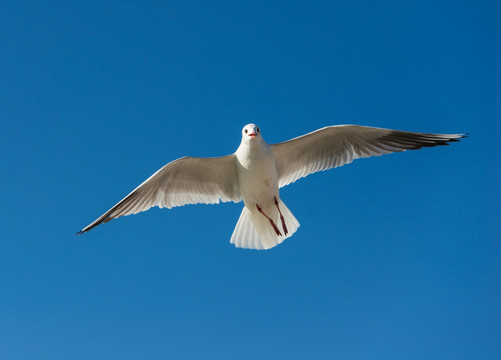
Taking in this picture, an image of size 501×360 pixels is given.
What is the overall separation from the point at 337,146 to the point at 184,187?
1.90 metres

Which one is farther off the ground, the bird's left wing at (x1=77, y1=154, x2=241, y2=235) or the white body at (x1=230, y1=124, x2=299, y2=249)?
the bird's left wing at (x1=77, y1=154, x2=241, y2=235)

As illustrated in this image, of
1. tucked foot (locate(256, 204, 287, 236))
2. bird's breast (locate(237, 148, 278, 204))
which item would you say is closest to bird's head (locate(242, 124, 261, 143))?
bird's breast (locate(237, 148, 278, 204))

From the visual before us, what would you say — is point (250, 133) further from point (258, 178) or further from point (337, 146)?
point (337, 146)

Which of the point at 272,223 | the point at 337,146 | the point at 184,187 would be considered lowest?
the point at 272,223

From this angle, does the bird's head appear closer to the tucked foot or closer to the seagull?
the seagull

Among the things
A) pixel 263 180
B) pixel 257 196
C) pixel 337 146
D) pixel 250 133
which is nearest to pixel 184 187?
pixel 257 196

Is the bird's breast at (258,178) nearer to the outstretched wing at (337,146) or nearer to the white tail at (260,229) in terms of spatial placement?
the white tail at (260,229)

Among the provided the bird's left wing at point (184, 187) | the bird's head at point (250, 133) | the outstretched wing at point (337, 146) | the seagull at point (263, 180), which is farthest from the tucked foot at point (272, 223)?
the bird's head at point (250, 133)

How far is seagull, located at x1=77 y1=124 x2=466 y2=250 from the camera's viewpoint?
479cm

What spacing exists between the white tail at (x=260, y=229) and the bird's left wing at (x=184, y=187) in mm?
330

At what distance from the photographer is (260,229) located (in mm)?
4984

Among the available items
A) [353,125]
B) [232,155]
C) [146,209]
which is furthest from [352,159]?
[146,209]

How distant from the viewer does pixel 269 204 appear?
4809 millimetres

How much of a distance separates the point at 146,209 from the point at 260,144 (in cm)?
161
